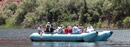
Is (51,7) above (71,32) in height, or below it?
above

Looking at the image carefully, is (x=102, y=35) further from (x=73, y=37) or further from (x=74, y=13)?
(x=74, y=13)

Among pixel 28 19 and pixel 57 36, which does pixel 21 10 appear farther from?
pixel 57 36

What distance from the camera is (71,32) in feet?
115

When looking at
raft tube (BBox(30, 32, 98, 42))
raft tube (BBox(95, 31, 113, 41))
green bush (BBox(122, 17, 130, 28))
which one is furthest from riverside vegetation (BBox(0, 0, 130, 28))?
raft tube (BBox(30, 32, 98, 42))

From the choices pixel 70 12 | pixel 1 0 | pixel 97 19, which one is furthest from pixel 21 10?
pixel 1 0

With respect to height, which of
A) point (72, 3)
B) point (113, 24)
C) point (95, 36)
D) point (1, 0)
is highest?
point (1, 0)

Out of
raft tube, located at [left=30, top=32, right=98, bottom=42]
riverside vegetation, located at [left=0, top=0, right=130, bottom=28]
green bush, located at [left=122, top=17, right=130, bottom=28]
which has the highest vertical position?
riverside vegetation, located at [left=0, top=0, right=130, bottom=28]

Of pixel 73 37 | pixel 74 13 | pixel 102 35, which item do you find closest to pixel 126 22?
pixel 74 13

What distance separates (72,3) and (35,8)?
864cm

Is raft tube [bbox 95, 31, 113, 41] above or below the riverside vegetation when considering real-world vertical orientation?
below

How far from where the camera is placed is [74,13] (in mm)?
81750

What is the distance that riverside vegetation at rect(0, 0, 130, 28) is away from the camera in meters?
77.6

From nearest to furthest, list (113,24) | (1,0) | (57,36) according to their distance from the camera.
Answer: (57,36) < (113,24) < (1,0)

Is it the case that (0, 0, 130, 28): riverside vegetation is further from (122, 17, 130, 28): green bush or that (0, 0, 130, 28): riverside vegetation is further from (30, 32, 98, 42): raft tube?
(30, 32, 98, 42): raft tube
